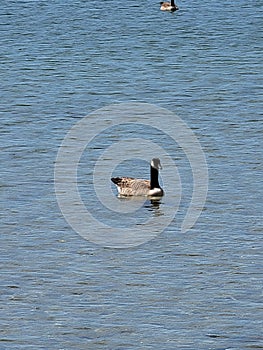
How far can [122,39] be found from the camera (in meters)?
37.2

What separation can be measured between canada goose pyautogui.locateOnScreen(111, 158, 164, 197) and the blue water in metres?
0.74

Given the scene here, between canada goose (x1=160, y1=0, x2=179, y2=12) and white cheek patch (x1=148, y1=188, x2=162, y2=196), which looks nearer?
white cheek patch (x1=148, y1=188, x2=162, y2=196)

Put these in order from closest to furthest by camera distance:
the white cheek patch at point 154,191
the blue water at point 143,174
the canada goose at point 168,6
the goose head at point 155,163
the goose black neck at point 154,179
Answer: the blue water at point 143,174 → the white cheek patch at point 154,191 → the goose black neck at point 154,179 → the goose head at point 155,163 → the canada goose at point 168,6

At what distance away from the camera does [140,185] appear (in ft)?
65.9

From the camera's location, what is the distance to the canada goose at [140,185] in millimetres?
19828

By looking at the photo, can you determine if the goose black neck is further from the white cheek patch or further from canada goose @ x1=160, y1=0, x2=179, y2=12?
canada goose @ x1=160, y1=0, x2=179, y2=12

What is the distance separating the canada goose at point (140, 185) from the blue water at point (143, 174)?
74cm

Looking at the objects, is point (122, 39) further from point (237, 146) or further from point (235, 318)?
point (235, 318)

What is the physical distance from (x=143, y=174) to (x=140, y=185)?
1.30 metres

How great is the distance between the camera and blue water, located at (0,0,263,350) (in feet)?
43.9

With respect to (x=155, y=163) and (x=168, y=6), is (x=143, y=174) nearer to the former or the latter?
(x=155, y=163)

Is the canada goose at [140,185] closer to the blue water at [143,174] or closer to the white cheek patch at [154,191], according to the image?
the white cheek patch at [154,191]

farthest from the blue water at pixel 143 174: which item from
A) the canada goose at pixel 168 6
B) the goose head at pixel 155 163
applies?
the canada goose at pixel 168 6

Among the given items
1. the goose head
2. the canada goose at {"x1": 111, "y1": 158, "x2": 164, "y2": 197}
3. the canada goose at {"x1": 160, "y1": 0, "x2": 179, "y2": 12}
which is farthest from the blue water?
the canada goose at {"x1": 160, "y1": 0, "x2": 179, "y2": 12}
